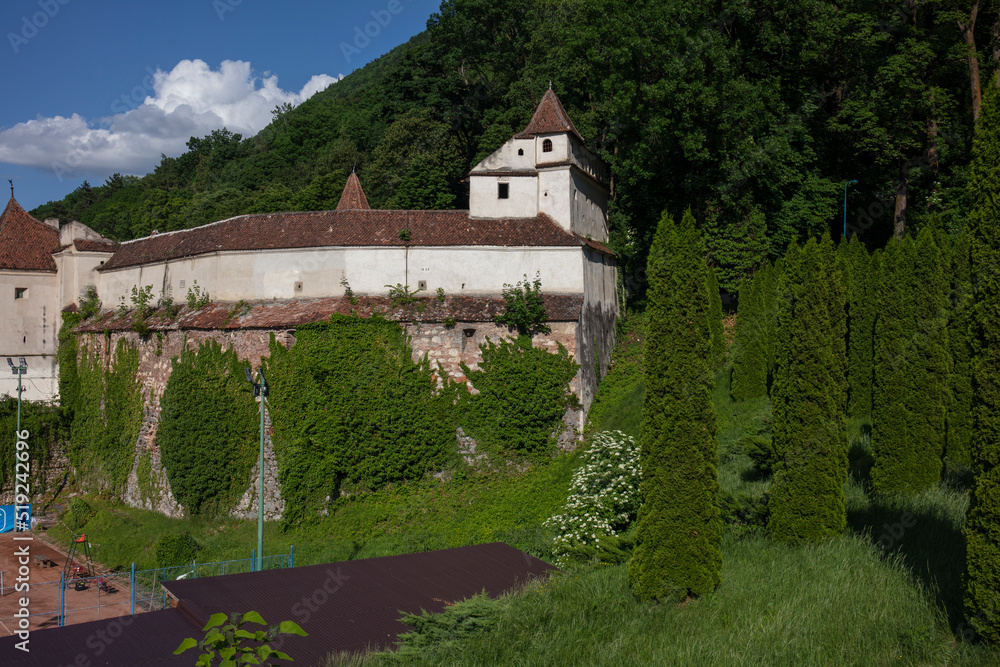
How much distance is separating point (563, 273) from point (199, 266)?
43.9 feet

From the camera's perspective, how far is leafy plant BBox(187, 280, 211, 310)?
1011 inches

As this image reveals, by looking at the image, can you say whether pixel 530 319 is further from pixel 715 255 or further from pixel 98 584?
pixel 98 584

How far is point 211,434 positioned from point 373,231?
8.78 metres

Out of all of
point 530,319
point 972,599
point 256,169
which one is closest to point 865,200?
point 530,319

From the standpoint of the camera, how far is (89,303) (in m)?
31.6

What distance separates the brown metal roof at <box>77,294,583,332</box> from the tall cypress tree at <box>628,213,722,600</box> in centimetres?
1204

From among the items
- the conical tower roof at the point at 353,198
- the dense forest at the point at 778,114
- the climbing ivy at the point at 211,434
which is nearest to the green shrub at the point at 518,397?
the climbing ivy at the point at 211,434

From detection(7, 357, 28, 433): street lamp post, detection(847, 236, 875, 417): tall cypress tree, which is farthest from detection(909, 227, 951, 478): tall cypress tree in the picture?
detection(7, 357, 28, 433): street lamp post

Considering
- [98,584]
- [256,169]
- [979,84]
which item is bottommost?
[98,584]

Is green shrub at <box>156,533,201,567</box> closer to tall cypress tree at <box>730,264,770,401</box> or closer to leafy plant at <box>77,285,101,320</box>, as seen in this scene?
leafy plant at <box>77,285,101,320</box>

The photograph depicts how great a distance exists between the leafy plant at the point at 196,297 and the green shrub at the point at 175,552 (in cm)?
834

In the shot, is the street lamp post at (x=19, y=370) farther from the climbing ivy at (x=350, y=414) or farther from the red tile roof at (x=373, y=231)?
the climbing ivy at (x=350, y=414)

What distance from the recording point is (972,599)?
26.8 ft

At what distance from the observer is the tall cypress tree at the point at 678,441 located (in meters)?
11.0
